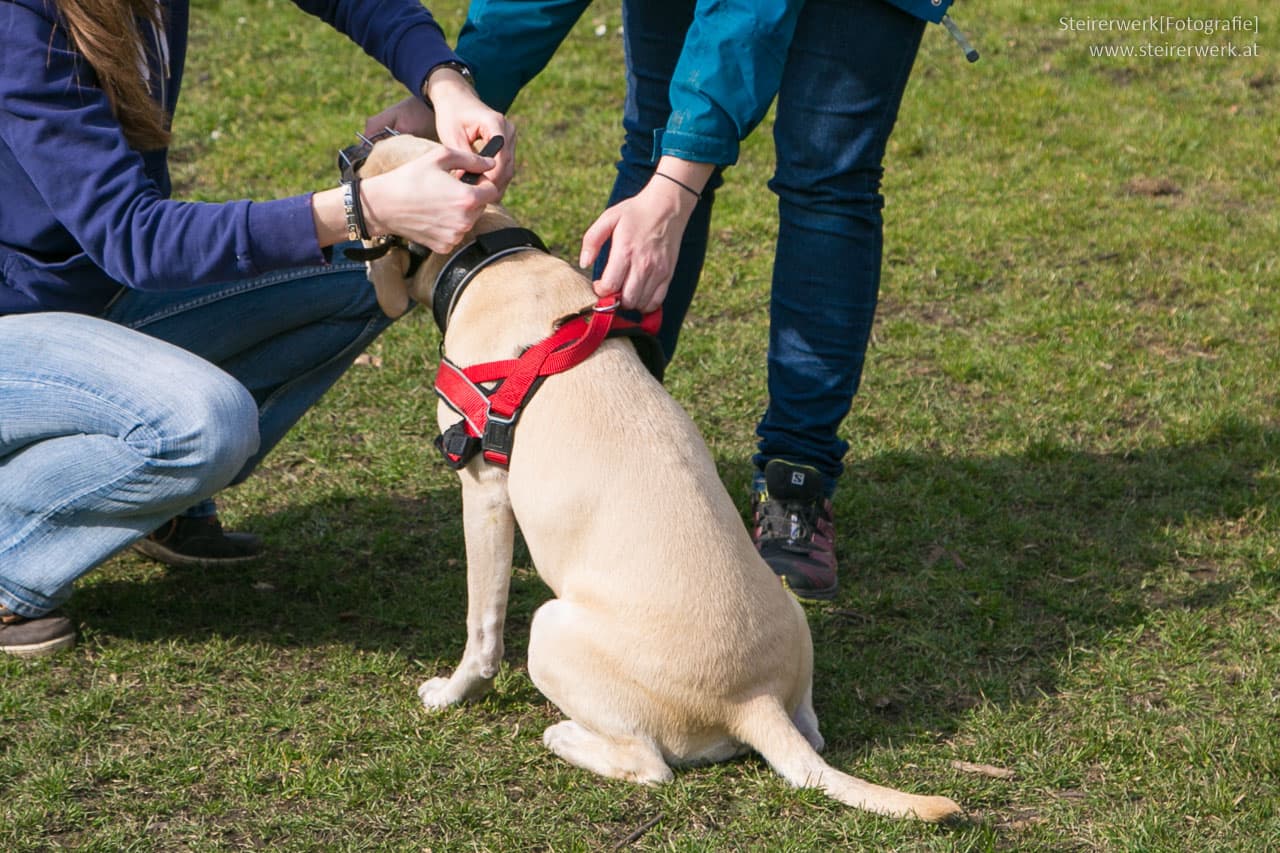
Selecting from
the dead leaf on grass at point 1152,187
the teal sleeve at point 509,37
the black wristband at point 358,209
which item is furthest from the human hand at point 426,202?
the dead leaf on grass at point 1152,187

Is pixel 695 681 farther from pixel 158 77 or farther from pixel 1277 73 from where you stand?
pixel 1277 73

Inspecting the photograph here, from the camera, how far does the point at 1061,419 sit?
15.9 feet

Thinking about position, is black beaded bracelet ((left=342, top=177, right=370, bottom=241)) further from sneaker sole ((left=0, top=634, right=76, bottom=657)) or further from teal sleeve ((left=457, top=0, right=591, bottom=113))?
sneaker sole ((left=0, top=634, right=76, bottom=657))

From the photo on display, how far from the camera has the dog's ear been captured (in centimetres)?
322

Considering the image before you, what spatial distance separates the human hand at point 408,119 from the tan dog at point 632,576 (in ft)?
2.56

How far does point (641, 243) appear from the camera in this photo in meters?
3.02

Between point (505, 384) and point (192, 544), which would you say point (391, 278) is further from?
point (192, 544)

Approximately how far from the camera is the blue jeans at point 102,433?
10.6 feet

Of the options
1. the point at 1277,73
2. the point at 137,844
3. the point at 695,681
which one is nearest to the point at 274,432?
the point at 137,844

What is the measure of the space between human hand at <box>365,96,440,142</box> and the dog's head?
Result: 1.34ft

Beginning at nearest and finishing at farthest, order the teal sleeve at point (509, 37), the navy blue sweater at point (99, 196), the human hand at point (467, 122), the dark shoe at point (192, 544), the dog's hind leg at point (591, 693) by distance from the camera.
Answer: the dog's hind leg at point (591, 693) → the navy blue sweater at point (99, 196) → the human hand at point (467, 122) → the teal sleeve at point (509, 37) → the dark shoe at point (192, 544)

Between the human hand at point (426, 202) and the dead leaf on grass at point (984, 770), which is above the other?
the human hand at point (426, 202)

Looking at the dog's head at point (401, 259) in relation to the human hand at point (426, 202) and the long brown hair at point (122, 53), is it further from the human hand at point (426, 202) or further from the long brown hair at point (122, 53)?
the long brown hair at point (122, 53)

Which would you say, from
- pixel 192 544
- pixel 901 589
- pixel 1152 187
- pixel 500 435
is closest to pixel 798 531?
pixel 901 589
